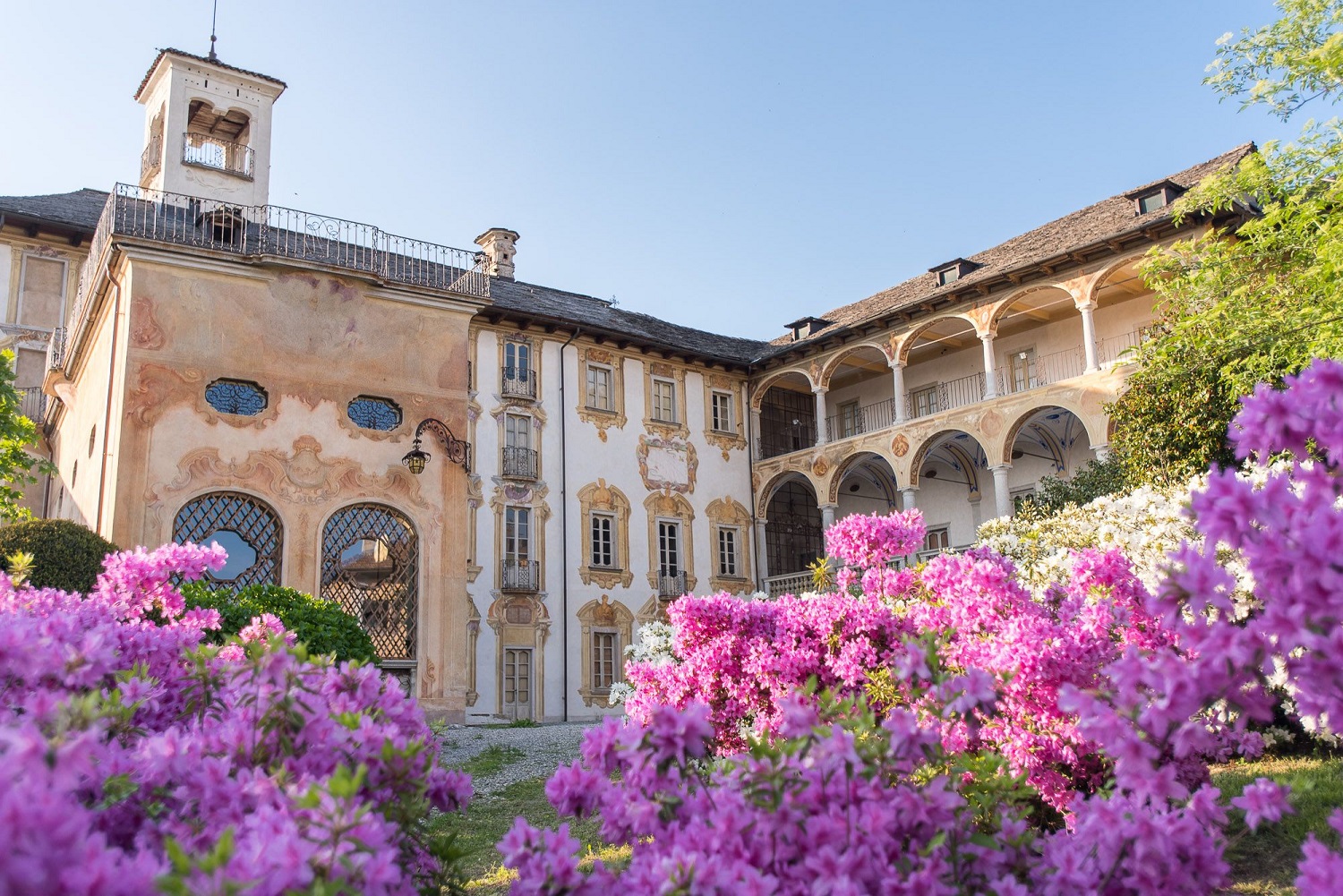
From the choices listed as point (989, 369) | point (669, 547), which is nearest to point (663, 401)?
point (669, 547)

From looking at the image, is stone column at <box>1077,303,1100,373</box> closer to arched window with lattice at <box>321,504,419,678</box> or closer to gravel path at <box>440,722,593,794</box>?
gravel path at <box>440,722,593,794</box>

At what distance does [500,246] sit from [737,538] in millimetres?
9969

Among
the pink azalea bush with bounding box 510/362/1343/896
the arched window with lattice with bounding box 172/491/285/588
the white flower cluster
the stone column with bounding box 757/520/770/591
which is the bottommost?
the pink azalea bush with bounding box 510/362/1343/896

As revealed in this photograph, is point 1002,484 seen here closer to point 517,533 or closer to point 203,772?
point 517,533

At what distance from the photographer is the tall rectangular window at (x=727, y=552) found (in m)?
26.0

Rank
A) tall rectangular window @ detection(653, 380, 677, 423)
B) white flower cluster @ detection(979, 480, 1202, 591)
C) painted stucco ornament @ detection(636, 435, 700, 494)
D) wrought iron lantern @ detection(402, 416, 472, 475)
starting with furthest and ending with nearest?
tall rectangular window @ detection(653, 380, 677, 423) → painted stucco ornament @ detection(636, 435, 700, 494) → wrought iron lantern @ detection(402, 416, 472, 475) → white flower cluster @ detection(979, 480, 1202, 591)

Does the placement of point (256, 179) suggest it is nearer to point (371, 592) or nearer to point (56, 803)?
point (371, 592)

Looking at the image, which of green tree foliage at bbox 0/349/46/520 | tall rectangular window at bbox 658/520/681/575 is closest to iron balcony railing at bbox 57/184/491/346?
green tree foliage at bbox 0/349/46/520

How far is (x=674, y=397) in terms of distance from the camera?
26.2m

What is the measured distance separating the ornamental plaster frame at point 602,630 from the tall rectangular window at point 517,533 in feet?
5.80

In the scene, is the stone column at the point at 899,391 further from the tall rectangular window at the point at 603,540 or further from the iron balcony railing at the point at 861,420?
the tall rectangular window at the point at 603,540

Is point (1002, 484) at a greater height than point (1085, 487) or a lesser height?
greater

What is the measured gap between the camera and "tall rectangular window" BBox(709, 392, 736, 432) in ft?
88.2

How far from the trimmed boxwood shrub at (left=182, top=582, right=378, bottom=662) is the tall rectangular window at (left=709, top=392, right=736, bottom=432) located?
15497 mm
